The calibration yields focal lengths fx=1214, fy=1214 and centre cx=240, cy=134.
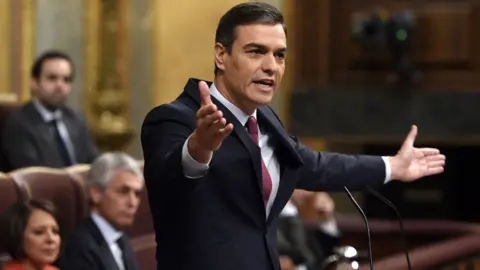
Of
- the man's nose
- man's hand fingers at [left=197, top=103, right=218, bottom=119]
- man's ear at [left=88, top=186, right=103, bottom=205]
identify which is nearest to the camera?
man's hand fingers at [left=197, top=103, right=218, bottom=119]

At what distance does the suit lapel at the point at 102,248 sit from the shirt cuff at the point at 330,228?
202cm

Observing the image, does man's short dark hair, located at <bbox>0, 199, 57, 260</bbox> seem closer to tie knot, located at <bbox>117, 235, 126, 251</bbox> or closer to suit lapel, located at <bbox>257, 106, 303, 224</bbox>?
tie knot, located at <bbox>117, 235, 126, 251</bbox>

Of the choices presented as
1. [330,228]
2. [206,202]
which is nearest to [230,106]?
[206,202]

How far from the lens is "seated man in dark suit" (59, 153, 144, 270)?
11.1ft

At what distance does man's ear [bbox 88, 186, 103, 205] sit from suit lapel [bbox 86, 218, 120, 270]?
0.11 meters

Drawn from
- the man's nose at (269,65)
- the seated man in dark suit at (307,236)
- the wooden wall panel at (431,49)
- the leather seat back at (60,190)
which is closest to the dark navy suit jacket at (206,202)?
the man's nose at (269,65)

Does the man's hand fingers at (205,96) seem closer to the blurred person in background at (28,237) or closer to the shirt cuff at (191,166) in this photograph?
the shirt cuff at (191,166)

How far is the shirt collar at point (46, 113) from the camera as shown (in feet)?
16.6

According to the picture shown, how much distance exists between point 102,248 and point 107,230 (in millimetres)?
109

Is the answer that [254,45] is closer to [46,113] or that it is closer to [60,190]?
[60,190]

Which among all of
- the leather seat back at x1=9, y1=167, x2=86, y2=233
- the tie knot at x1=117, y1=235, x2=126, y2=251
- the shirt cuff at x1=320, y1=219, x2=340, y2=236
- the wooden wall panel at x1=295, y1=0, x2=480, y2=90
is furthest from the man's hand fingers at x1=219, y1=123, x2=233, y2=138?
the wooden wall panel at x1=295, y1=0, x2=480, y2=90

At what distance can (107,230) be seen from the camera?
354 centimetres

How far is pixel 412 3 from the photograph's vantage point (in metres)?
7.25

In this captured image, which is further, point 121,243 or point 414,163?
point 121,243
